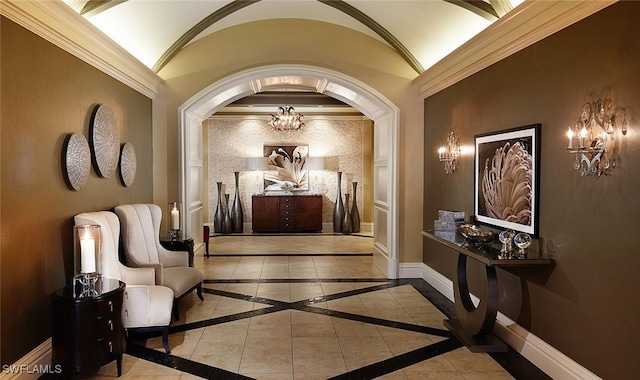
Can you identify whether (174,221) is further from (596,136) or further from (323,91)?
(596,136)

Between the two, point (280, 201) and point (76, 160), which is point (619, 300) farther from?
point (280, 201)

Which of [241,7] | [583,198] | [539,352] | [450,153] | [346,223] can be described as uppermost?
[241,7]

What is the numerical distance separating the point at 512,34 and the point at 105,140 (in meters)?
3.84

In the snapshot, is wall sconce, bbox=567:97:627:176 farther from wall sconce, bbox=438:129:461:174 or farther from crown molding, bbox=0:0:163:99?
crown molding, bbox=0:0:163:99

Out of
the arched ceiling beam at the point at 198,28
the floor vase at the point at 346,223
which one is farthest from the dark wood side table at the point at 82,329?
the floor vase at the point at 346,223

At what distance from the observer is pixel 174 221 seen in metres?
5.80

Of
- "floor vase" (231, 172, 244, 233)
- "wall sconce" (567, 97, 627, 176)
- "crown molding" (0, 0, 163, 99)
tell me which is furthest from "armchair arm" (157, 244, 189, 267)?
"floor vase" (231, 172, 244, 233)

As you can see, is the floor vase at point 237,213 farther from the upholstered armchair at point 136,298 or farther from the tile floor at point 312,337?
the upholstered armchair at point 136,298

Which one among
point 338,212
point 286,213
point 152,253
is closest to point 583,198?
point 152,253

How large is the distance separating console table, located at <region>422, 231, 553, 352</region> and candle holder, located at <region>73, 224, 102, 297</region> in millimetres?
2827

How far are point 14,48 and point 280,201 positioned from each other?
8.44m

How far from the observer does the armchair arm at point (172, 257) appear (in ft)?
16.6

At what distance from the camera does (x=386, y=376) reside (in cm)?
333

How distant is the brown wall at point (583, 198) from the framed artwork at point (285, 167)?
307 inches
